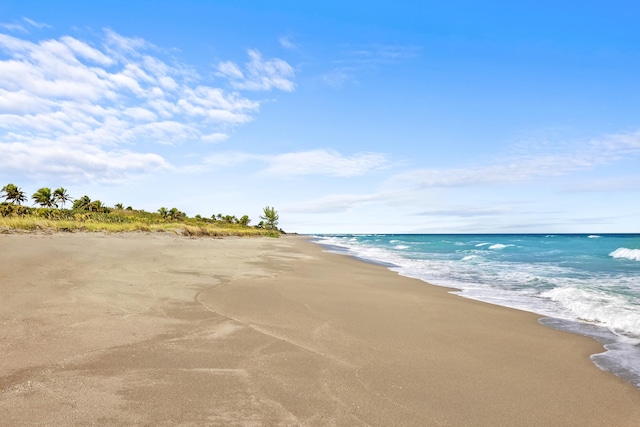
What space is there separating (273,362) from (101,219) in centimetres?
4709

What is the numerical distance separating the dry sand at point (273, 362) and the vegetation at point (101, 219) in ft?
62.6

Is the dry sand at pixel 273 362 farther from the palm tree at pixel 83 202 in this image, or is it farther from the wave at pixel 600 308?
the palm tree at pixel 83 202

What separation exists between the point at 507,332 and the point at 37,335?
851 centimetres

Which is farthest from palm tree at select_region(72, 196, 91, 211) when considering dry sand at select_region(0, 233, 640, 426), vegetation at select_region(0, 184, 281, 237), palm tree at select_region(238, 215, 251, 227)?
dry sand at select_region(0, 233, 640, 426)

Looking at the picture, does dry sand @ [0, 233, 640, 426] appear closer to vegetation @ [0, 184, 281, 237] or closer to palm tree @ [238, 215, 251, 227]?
vegetation @ [0, 184, 281, 237]

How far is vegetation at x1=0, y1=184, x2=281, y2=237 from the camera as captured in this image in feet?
85.1

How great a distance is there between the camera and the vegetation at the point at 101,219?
25.9 metres

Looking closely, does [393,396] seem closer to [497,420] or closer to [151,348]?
[497,420]

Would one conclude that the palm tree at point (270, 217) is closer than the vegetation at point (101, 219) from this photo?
No

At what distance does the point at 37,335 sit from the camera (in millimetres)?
5309

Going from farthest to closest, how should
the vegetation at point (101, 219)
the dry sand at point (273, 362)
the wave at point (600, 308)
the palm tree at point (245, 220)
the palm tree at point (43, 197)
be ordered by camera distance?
1. the palm tree at point (245, 220)
2. the palm tree at point (43, 197)
3. the vegetation at point (101, 219)
4. the wave at point (600, 308)
5. the dry sand at point (273, 362)

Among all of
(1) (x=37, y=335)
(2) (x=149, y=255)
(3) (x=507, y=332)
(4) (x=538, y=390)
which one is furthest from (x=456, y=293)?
(2) (x=149, y=255)

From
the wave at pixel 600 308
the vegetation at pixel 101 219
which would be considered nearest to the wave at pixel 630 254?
the wave at pixel 600 308

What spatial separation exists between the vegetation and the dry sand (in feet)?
62.6
